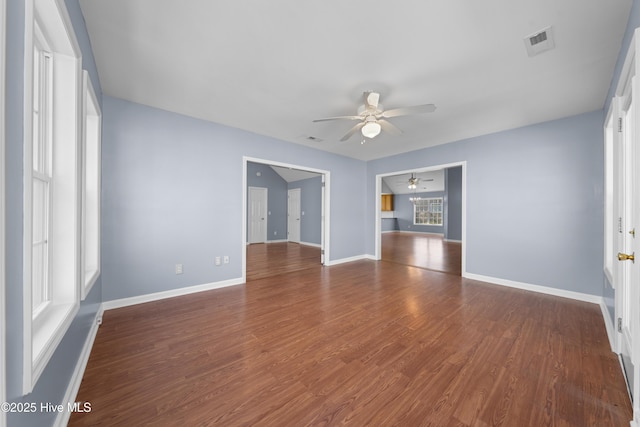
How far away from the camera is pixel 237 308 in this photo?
2.92m

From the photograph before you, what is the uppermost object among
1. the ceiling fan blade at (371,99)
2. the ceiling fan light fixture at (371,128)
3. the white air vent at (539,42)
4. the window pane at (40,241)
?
the white air vent at (539,42)

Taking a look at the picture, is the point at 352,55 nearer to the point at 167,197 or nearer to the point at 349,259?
the point at 167,197

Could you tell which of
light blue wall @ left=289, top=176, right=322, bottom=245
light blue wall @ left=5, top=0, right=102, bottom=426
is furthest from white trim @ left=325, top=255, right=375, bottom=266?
light blue wall @ left=5, top=0, right=102, bottom=426

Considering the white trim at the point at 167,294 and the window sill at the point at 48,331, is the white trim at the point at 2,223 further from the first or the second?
the white trim at the point at 167,294

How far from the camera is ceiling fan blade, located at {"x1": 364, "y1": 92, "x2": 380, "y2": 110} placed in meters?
2.58

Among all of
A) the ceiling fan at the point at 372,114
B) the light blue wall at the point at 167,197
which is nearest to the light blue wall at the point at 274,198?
the light blue wall at the point at 167,197

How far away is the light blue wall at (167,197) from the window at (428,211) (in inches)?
385

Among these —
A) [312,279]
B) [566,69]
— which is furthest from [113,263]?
[566,69]

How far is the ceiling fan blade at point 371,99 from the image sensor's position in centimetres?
258

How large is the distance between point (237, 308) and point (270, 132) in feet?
9.16

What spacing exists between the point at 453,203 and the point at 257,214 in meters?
7.72

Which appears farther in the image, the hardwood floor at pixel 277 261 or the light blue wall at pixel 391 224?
the light blue wall at pixel 391 224

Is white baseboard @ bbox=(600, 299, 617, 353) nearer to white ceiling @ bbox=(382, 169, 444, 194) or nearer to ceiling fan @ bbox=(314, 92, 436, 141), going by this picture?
ceiling fan @ bbox=(314, 92, 436, 141)

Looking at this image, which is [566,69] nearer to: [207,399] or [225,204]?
[207,399]
